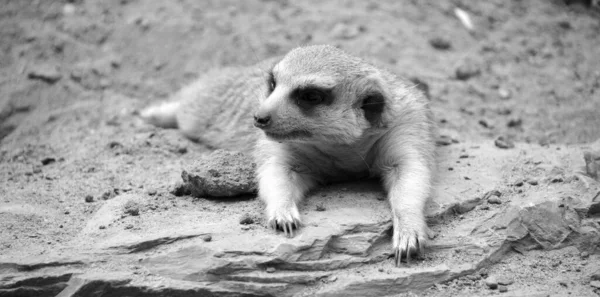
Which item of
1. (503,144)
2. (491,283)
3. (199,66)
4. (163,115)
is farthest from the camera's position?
(199,66)

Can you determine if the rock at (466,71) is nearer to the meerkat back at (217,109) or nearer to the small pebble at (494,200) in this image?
the meerkat back at (217,109)

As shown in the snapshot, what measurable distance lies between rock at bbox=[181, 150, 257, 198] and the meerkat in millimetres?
123

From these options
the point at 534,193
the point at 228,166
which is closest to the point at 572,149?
the point at 534,193

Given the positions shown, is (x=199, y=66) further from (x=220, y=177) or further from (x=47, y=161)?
(x=220, y=177)

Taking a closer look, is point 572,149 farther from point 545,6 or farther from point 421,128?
point 545,6

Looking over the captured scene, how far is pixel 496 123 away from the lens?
6.76m

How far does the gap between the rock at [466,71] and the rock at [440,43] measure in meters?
0.44

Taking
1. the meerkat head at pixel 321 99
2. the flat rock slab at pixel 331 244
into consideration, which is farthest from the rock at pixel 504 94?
the meerkat head at pixel 321 99

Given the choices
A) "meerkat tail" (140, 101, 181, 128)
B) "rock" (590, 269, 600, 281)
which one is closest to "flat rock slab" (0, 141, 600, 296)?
"rock" (590, 269, 600, 281)

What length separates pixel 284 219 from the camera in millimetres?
4109

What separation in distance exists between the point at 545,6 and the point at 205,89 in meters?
5.02

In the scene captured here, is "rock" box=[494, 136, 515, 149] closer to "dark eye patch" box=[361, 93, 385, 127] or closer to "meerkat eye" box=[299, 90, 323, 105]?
"dark eye patch" box=[361, 93, 385, 127]

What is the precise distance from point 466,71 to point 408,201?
3.63 metres

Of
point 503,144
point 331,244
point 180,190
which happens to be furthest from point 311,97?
point 503,144
